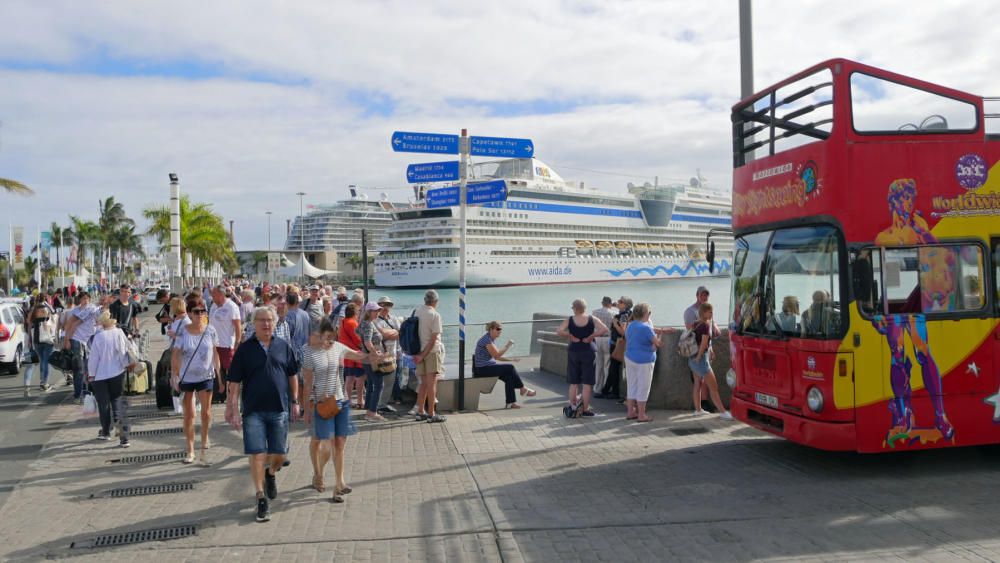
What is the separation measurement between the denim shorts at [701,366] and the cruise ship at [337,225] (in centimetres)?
10461

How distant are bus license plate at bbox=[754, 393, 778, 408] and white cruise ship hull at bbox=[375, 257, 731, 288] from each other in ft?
208

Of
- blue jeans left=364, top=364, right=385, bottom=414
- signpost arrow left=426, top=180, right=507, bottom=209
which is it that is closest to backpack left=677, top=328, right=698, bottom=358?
signpost arrow left=426, top=180, right=507, bottom=209

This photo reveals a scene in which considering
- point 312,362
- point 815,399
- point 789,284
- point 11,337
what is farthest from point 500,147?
point 11,337

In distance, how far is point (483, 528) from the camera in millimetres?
5691

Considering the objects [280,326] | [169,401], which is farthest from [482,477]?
[169,401]

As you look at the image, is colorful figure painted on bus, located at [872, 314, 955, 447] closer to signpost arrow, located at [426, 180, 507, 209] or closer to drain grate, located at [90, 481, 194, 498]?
signpost arrow, located at [426, 180, 507, 209]

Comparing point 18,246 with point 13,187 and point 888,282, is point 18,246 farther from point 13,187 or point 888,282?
point 888,282

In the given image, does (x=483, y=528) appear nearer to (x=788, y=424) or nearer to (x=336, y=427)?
(x=336, y=427)

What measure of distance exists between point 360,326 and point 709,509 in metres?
5.16

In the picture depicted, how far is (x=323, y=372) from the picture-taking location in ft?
20.7

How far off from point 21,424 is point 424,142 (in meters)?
6.26

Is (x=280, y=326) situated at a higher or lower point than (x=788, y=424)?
higher

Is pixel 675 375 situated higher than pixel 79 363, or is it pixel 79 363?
pixel 79 363

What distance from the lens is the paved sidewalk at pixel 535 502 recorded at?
17.2 feet
